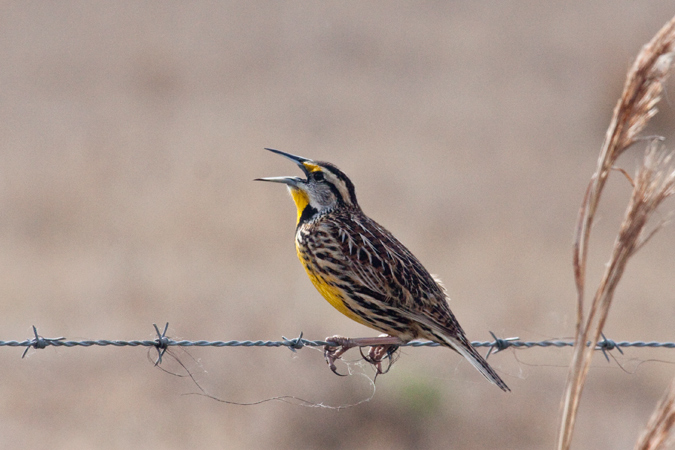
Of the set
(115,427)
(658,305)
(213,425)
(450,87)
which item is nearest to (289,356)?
(213,425)

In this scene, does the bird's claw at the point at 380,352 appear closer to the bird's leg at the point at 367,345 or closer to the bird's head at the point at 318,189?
the bird's leg at the point at 367,345

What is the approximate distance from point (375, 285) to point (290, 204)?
7.13 meters

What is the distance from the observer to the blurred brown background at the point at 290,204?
704cm

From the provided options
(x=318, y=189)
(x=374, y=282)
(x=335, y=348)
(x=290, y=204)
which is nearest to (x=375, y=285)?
(x=374, y=282)

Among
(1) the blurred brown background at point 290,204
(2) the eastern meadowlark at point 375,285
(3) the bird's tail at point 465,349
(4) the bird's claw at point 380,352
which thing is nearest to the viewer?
(3) the bird's tail at point 465,349

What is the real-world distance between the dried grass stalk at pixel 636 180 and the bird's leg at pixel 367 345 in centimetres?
168

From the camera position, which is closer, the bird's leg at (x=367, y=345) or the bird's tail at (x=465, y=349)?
the bird's tail at (x=465, y=349)

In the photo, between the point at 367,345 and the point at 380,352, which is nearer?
the point at 367,345

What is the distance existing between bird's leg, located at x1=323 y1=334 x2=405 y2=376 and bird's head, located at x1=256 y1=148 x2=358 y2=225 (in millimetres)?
623

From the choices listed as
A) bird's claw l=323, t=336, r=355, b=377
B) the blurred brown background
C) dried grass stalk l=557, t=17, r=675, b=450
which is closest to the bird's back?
bird's claw l=323, t=336, r=355, b=377

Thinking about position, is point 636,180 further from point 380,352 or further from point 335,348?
point 380,352

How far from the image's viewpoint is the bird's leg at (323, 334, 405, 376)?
381 cm

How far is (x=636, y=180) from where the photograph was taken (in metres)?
2.08

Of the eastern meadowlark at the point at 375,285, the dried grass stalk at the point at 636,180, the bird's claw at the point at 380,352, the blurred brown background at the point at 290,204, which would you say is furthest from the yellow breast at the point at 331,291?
the dried grass stalk at the point at 636,180
